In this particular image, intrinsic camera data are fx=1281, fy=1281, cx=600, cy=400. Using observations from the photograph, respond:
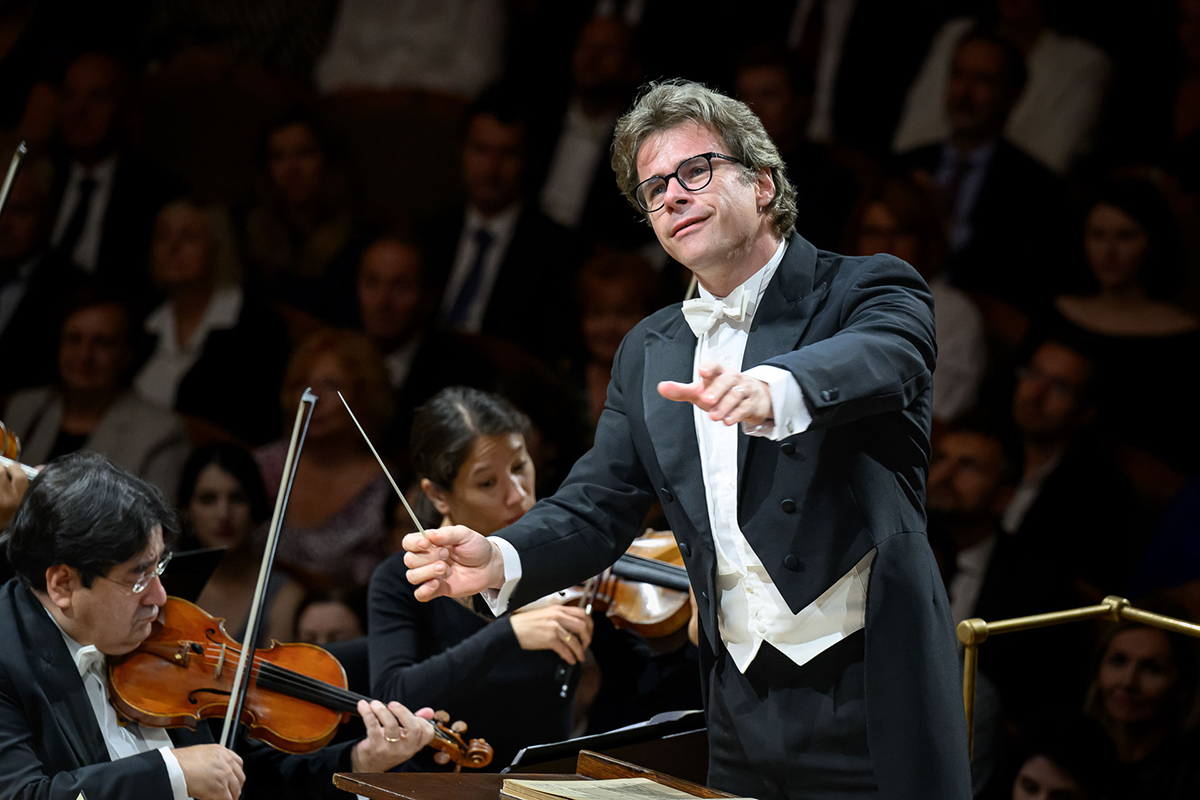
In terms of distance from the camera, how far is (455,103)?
5.98 metres

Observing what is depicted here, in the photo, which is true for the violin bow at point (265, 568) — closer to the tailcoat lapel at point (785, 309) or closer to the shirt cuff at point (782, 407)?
the tailcoat lapel at point (785, 309)

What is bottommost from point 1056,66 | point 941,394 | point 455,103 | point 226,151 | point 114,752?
point 114,752

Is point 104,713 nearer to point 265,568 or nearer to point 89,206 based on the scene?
point 265,568

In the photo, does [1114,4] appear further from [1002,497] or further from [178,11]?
[178,11]

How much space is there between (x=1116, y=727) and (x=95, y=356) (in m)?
4.50

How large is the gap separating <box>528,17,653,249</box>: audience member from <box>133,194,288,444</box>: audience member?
141cm

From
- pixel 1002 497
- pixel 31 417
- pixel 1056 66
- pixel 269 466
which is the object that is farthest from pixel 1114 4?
pixel 31 417

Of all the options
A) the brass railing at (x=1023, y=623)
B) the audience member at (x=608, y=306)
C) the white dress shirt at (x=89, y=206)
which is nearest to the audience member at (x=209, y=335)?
the white dress shirt at (x=89, y=206)

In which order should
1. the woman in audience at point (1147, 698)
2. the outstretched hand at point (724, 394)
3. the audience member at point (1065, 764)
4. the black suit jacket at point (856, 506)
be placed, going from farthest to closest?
the woman in audience at point (1147, 698)
the audience member at point (1065, 764)
the black suit jacket at point (856, 506)
the outstretched hand at point (724, 394)

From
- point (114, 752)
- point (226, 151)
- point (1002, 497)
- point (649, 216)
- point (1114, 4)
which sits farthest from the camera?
point (226, 151)

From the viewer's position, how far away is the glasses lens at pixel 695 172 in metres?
1.66

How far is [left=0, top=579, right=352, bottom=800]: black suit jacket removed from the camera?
1.97 meters

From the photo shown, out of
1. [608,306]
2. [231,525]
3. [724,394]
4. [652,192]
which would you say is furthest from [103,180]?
[724,394]

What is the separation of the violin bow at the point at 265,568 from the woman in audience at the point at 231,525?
2645mm
